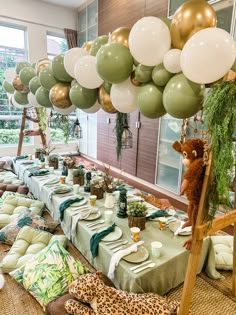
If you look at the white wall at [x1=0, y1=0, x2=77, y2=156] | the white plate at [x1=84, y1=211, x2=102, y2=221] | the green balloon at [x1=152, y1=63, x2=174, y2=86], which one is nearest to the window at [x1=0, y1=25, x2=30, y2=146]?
the white wall at [x1=0, y1=0, x2=77, y2=156]

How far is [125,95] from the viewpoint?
166 cm

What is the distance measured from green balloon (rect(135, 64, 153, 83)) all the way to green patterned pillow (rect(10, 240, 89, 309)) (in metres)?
1.40

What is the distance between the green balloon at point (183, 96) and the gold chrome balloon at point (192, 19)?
219 millimetres

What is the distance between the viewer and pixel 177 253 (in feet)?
5.16

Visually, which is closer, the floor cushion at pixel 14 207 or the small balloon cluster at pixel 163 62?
the small balloon cluster at pixel 163 62

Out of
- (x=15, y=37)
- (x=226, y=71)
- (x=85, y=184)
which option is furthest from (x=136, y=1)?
(x=226, y=71)

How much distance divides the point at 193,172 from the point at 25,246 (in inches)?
65.1

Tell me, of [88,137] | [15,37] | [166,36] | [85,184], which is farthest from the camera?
[88,137]

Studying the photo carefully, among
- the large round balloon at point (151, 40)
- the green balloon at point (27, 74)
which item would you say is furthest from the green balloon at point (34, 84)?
the large round balloon at point (151, 40)

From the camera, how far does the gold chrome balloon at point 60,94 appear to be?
2277 millimetres

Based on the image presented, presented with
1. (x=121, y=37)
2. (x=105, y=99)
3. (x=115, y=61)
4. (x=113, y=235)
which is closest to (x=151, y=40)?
(x=115, y=61)

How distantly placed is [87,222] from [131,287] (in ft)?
2.19

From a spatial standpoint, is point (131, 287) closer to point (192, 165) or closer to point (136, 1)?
point (192, 165)

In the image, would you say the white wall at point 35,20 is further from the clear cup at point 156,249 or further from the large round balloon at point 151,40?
the clear cup at point 156,249
